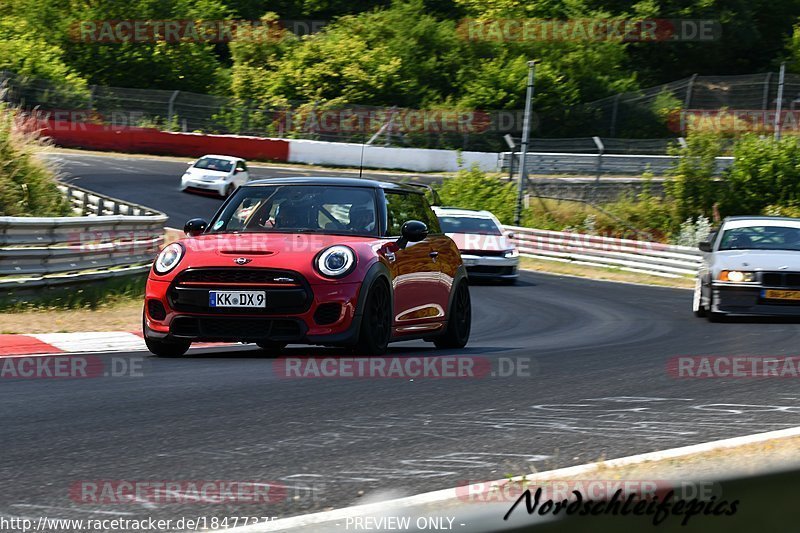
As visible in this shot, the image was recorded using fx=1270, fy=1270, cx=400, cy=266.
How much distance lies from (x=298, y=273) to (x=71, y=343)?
105 inches

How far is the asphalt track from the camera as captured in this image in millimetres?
5016

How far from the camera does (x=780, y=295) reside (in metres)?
15.9

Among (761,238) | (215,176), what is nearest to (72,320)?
(761,238)

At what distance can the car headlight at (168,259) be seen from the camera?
958 cm

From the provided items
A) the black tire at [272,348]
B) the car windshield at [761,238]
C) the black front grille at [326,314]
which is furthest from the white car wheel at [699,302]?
the black front grille at [326,314]

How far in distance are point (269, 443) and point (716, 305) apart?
37.2 ft

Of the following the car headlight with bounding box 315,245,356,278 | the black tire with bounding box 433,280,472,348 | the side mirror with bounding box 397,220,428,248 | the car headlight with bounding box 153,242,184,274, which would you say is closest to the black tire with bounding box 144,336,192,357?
the car headlight with bounding box 153,242,184,274

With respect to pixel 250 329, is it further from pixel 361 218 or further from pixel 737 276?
pixel 737 276

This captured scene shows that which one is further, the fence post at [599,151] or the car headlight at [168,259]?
the fence post at [599,151]

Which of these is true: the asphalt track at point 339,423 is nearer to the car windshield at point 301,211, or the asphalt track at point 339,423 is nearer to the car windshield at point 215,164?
the car windshield at point 301,211

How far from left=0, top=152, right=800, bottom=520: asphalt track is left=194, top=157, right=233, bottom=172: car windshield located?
27.8 m

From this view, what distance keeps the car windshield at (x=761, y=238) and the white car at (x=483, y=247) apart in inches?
284

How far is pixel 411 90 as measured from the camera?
6481cm

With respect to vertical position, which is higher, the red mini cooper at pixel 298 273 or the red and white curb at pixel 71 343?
the red mini cooper at pixel 298 273
